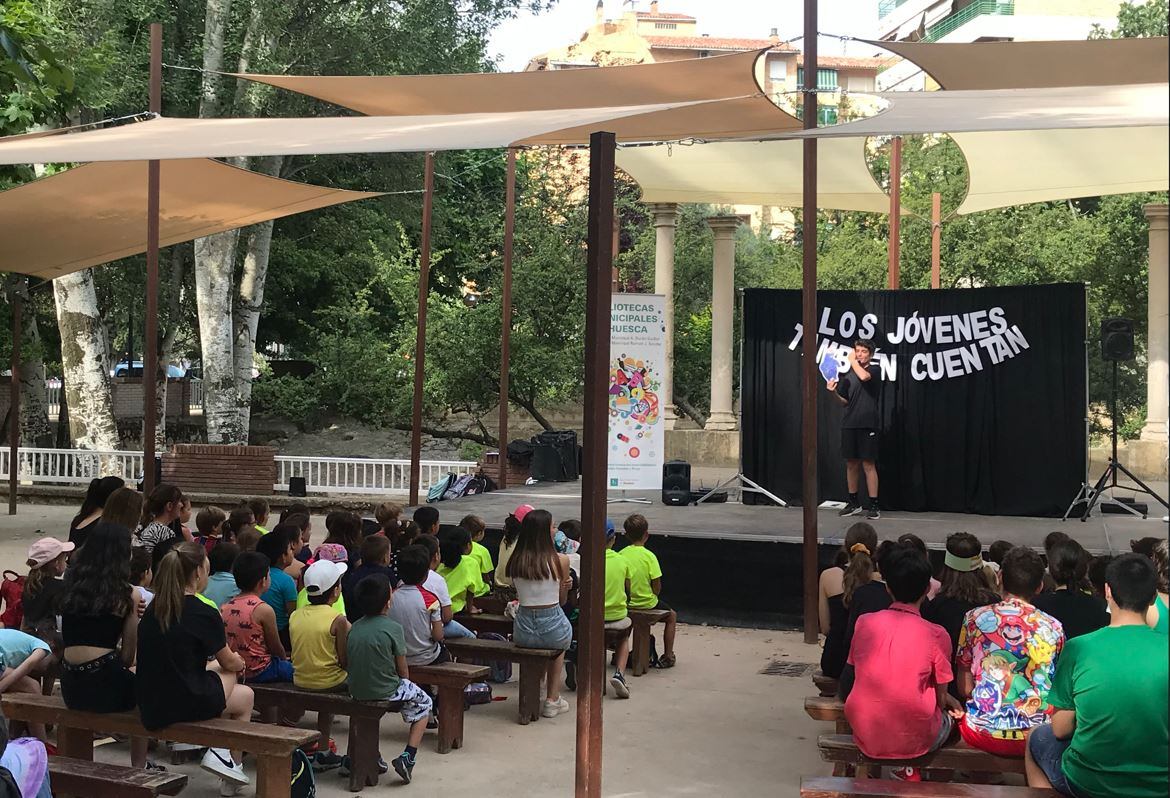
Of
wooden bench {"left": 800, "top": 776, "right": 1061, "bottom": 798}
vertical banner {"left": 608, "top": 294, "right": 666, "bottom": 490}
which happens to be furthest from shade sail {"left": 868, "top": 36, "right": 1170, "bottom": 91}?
wooden bench {"left": 800, "top": 776, "right": 1061, "bottom": 798}

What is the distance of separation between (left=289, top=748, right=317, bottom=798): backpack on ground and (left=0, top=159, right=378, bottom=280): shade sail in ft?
15.9

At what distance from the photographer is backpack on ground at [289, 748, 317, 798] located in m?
4.63

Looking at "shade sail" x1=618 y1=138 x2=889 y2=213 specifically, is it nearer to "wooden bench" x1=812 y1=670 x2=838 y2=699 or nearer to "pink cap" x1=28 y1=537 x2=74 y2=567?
"wooden bench" x1=812 y1=670 x2=838 y2=699

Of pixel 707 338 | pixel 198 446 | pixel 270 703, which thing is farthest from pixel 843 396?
pixel 707 338

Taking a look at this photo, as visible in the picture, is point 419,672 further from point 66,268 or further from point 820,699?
point 66,268

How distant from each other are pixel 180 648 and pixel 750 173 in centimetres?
961

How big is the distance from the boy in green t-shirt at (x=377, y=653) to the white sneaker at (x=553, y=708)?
131cm

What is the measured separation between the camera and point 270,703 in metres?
5.34

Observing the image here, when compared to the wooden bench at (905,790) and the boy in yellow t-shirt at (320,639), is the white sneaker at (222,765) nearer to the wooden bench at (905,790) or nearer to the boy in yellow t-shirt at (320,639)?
the boy in yellow t-shirt at (320,639)

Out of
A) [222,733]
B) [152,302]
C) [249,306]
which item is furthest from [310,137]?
[249,306]

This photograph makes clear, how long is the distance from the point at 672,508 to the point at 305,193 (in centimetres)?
451

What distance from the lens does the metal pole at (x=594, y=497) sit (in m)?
4.51

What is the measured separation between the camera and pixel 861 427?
10.7 m

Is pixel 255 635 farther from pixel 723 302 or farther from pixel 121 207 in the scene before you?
pixel 723 302
